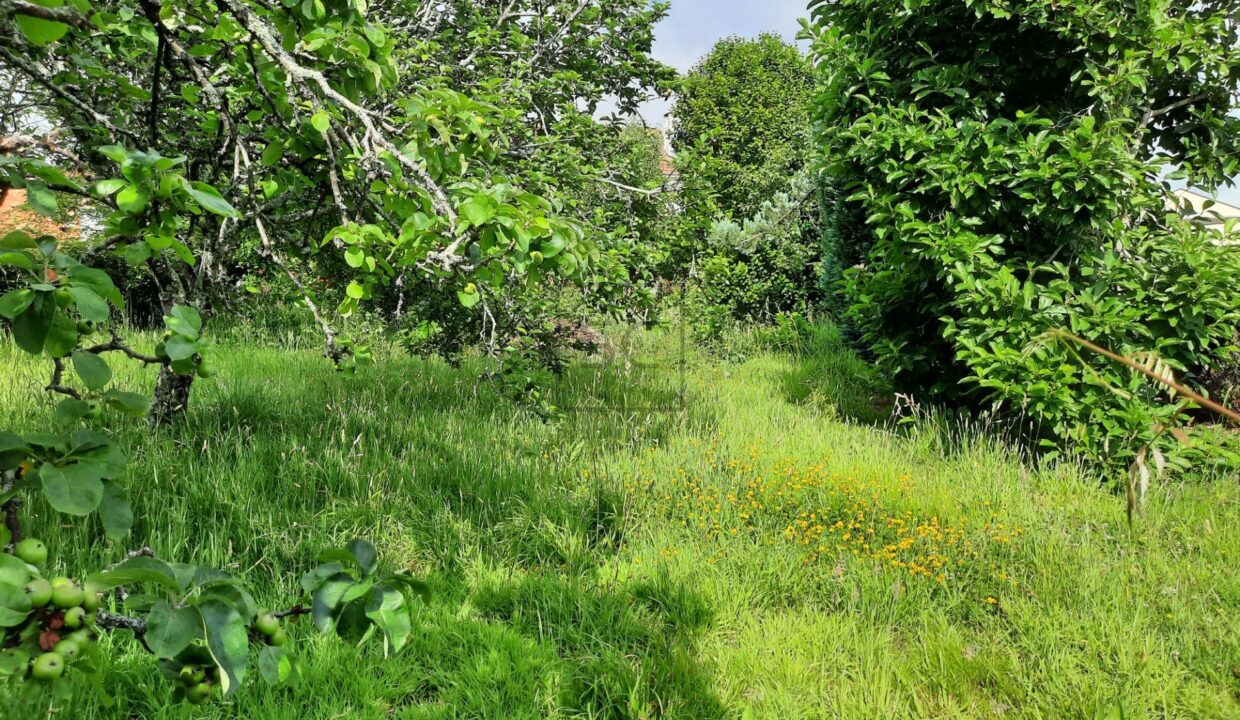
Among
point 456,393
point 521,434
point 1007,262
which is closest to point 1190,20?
point 1007,262

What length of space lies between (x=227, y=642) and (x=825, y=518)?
298cm

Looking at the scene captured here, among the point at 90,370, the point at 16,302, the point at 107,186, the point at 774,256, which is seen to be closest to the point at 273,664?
the point at 90,370

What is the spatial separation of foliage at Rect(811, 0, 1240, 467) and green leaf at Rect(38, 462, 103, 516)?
3.98 m

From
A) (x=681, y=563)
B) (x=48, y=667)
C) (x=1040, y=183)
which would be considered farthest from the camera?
(x=1040, y=183)

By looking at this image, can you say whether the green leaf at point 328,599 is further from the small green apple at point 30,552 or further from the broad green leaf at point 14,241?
the broad green leaf at point 14,241

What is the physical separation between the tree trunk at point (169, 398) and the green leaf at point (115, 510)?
3.00 meters

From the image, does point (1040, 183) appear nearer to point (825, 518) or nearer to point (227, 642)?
point (825, 518)

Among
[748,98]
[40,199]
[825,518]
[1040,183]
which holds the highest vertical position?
[748,98]

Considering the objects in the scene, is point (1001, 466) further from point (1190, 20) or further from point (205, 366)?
point (205, 366)

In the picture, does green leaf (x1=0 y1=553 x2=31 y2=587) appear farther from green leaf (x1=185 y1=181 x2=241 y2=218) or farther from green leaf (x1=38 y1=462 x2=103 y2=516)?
green leaf (x1=185 y1=181 x2=241 y2=218)

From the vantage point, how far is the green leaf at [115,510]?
0.90 meters

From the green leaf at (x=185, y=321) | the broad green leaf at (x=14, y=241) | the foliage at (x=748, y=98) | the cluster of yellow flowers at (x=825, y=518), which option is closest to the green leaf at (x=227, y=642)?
the green leaf at (x=185, y=321)

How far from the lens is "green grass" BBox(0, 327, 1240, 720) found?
216 centimetres

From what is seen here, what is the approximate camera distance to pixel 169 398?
3.50 metres
